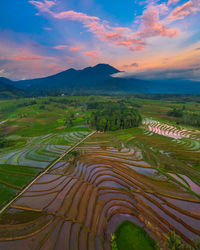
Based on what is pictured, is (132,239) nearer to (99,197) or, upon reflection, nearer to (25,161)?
(99,197)

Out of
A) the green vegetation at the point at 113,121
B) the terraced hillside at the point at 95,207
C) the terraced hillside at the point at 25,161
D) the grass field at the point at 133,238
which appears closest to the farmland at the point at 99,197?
the terraced hillside at the point at 95,207

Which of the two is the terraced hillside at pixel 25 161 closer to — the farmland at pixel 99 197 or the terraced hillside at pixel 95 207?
the farmland at pixel 99 197

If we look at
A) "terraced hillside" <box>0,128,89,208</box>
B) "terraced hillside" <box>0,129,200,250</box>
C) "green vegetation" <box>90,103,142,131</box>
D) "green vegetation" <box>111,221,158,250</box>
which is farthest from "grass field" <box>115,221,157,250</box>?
"green vegetation" <box>90,103,142,131</box>

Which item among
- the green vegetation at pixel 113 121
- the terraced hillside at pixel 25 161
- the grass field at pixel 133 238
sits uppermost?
the green vegetation at pixel 113 121

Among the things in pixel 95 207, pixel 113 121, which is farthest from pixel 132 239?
pixel 113 121

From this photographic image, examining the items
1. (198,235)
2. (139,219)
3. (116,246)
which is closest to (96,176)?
(139,219)

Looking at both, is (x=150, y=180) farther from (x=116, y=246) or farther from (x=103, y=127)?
(x=103, y=127)
